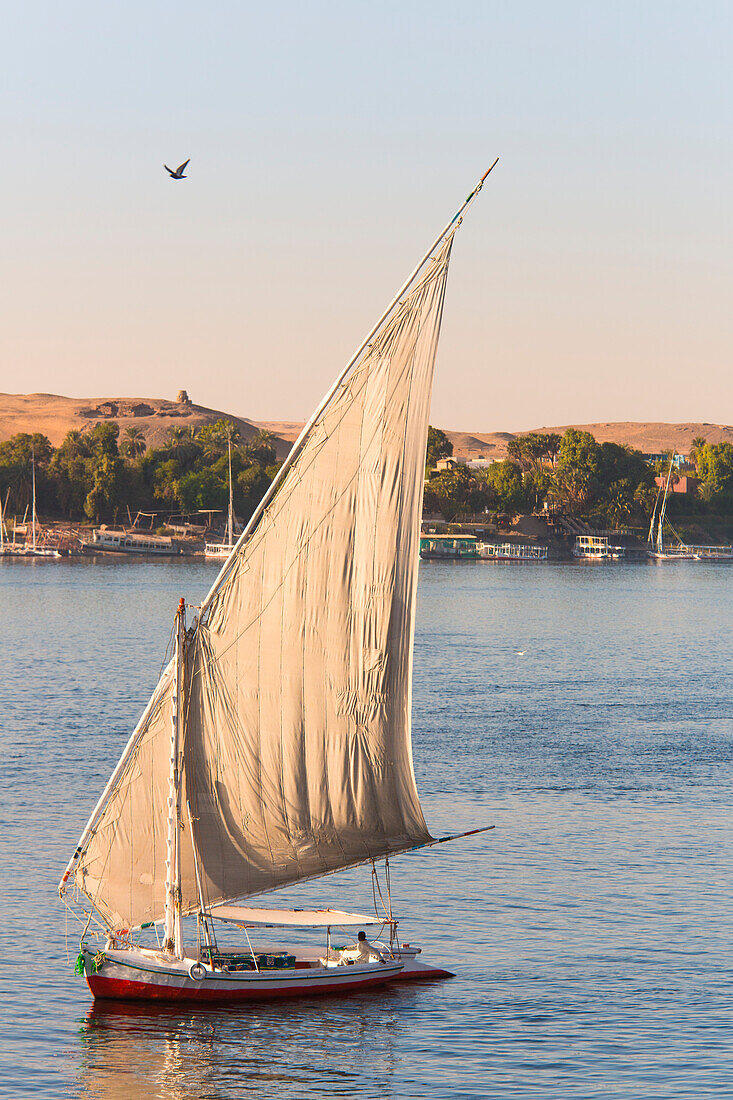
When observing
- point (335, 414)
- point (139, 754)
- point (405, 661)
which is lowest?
point (139, 754)

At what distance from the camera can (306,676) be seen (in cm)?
2891

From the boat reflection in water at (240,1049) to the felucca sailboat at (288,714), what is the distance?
506mm

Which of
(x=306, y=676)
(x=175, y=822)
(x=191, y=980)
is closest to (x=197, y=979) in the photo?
(x=191, y=980)

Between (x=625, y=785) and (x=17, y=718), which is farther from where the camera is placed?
(x=17, y=718)

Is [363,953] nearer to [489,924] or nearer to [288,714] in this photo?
[288,714]

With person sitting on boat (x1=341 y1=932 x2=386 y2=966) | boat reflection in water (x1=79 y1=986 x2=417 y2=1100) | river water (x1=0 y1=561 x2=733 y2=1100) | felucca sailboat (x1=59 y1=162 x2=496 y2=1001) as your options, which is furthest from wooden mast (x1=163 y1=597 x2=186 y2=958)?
person sitting on boat (x1=341 y1=932 x2=386 y2=966)

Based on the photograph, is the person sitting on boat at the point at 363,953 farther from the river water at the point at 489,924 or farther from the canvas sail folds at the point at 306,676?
the canvas sail folds at the point at 306,676

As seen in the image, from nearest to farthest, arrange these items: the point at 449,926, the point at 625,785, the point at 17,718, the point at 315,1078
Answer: the point at 315,1078
the point at 449,926
the point at 625,785
the point at 17,718

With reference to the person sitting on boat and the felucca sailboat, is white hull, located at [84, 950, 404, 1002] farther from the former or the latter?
the person sitting on boat

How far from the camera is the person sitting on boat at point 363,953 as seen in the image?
30.0 m

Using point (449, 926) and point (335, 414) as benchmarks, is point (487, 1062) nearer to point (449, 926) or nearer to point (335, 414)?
point (449, 926)

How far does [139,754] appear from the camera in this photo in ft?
92.9

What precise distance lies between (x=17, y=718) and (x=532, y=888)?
118ft

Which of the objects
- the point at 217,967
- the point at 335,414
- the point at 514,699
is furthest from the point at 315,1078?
the point at 514,699
